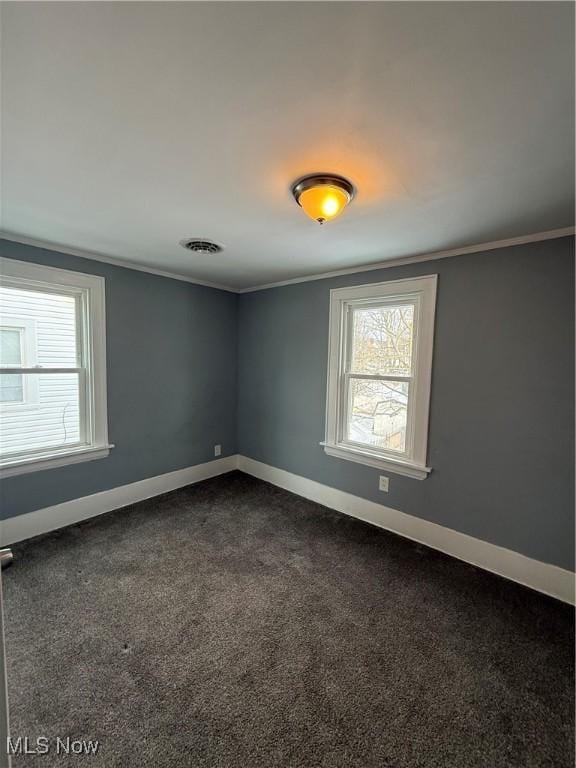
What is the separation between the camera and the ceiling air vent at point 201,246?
243 centimetres

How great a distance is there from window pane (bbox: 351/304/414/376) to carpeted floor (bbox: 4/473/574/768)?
1477 mm

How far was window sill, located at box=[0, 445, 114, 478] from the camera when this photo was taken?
2.46 meters

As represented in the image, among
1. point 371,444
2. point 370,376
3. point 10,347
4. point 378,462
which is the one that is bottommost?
point 378,462

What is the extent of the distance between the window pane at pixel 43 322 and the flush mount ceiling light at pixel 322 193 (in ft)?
7.34

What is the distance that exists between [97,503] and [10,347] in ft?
4.88

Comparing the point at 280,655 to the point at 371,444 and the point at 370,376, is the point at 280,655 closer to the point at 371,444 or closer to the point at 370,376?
the point at 371,444

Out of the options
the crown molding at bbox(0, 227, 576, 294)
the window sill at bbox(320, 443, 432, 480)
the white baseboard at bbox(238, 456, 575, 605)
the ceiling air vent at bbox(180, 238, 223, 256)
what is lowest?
the white baseboard at bbox(238, 456, 575, 605)

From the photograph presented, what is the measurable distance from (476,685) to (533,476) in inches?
50.1

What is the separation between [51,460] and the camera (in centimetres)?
267

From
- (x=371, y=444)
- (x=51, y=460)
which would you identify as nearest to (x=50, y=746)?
(x=51, y=460)

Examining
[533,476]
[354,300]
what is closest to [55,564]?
[354,300]

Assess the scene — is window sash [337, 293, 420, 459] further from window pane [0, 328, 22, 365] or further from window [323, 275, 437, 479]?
window pane [0, 328, 22, 365]

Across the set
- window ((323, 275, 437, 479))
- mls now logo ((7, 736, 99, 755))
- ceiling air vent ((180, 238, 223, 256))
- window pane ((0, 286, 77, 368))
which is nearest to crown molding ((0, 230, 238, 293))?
window pane ((0, 286, 77, 368))

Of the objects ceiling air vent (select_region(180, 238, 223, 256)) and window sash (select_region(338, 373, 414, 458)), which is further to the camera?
window sash (select_region(338, 373, 414, 458))
